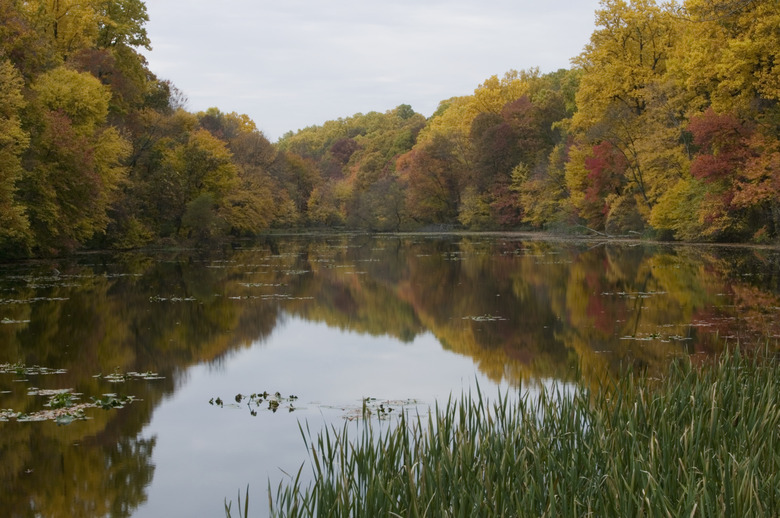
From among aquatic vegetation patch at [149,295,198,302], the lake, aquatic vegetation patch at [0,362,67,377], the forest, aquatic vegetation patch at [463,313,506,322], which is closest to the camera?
the lake

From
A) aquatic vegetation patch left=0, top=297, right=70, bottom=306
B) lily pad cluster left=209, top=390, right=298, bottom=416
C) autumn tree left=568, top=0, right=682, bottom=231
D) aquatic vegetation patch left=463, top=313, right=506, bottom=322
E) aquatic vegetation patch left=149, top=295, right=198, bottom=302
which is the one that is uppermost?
autumn tree left=568, top=0, right=682, bottom=231

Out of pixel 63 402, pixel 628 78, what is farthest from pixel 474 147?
pixel 63 402

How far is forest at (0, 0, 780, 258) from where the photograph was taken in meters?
27.4

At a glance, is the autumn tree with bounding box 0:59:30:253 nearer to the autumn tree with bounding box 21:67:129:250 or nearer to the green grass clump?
the autumn tree with bounding box 21:67:129:250

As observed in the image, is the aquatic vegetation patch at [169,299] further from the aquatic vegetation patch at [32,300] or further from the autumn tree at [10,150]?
the autumn tree at [10,150]

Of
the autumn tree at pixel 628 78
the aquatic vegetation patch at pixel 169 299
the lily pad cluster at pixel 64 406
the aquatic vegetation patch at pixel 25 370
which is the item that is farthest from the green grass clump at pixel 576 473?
the autumn tree at pixel 628 78

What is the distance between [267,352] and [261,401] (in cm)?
340

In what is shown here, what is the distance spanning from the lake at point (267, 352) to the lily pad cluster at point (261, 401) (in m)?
0.04

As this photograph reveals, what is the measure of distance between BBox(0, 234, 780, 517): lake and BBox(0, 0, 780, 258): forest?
4889mm

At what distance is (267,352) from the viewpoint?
1279 cm

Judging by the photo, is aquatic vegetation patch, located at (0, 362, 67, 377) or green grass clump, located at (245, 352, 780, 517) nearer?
green grass clump, located at (245, 352, 780, 517)

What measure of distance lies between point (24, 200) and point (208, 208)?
657 inches

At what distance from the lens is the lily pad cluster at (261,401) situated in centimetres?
912

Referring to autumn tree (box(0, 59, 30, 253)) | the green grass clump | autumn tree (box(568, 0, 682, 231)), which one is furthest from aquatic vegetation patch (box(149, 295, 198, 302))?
autumn tree (box(568, 0, 682, 231))
